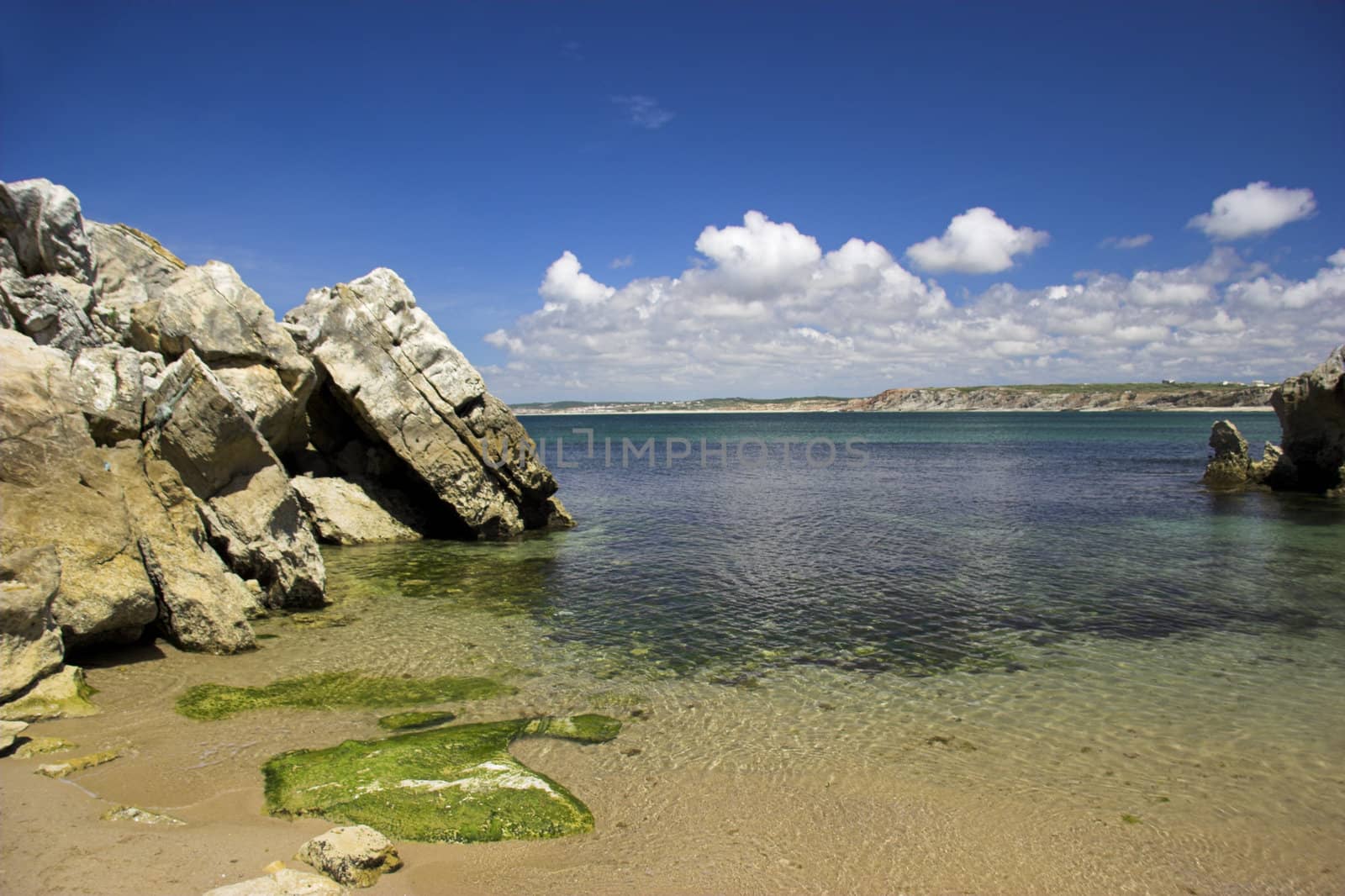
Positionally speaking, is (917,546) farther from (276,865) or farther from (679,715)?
(276,865)

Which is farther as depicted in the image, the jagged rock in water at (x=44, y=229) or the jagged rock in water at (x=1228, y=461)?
the jagged rock in water at (x=1228, y=461)

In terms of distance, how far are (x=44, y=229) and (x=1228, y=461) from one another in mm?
48151

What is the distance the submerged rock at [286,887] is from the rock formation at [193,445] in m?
5.63

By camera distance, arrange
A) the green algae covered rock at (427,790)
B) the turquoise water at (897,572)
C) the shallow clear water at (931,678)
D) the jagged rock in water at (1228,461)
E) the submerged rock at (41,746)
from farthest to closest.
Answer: the jagged rock in water at (1228,461) < the turquoise water at (897,572) < the submerged rock at (41,746) < the shallow clear water at (931,678) < the green algae covered rock at (427,790)

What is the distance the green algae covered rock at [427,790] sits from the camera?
7023mm

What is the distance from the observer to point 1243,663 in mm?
12539

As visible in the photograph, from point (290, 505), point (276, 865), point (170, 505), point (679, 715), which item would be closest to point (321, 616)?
point (290, 505)

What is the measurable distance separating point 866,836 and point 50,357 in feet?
43.6

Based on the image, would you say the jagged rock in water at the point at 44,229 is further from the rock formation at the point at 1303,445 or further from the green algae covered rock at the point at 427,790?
the rock formation at the point at 1303,445

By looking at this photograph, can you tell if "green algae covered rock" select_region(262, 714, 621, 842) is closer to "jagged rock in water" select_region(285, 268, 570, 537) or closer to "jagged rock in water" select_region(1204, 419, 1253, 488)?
"jagged rock in water" select_region(285, 268, 570, 537)

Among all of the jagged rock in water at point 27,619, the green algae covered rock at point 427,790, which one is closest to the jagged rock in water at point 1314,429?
the green algae covered rock at point 427,790

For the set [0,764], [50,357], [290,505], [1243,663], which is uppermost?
[50,357]

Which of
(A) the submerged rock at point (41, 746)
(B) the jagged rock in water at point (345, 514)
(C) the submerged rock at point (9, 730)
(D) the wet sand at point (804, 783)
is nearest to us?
(D) the wet sand at point (804, 783)

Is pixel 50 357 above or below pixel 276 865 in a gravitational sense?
above
